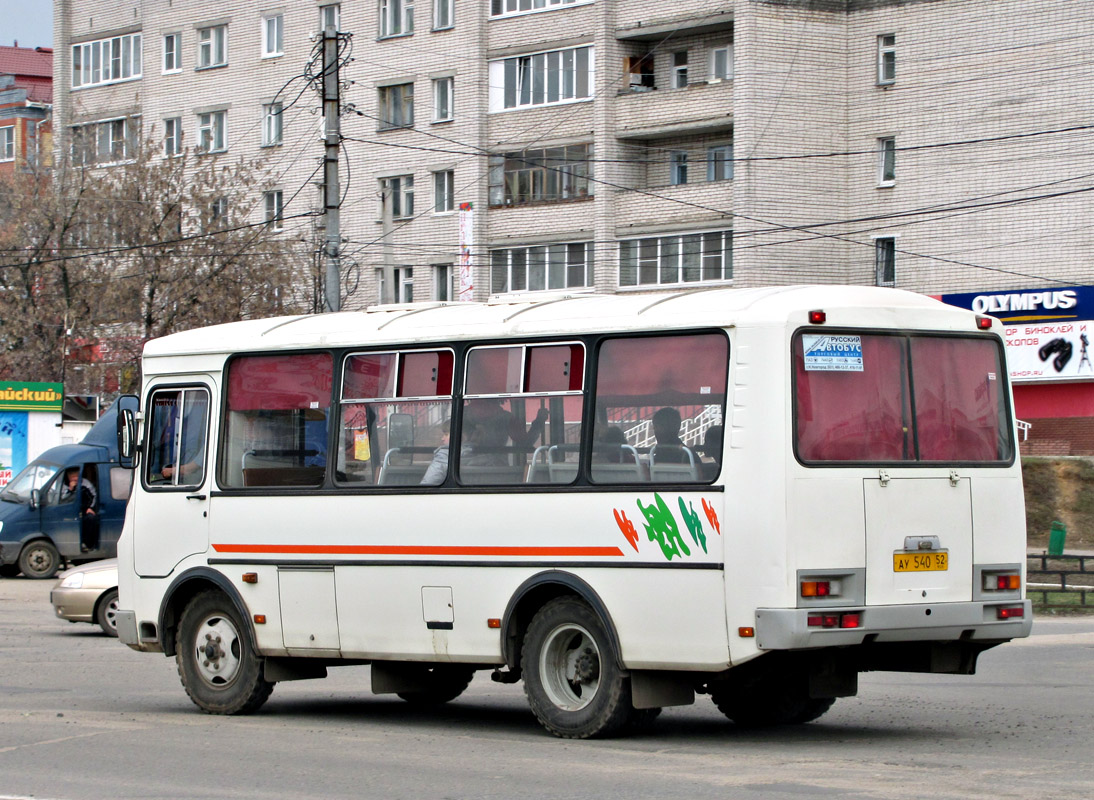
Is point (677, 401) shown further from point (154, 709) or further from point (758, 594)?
point (154, 709)

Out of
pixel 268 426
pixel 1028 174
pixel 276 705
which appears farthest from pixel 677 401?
pixel 1028 174

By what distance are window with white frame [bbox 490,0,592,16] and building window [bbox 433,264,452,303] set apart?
25.1 ft

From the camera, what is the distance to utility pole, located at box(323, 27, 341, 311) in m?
26.8

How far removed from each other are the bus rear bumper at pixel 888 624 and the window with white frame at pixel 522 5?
39987mm

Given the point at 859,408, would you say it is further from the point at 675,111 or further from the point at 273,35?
the point at 273,35

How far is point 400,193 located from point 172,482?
132 feet

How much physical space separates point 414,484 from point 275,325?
1.99m

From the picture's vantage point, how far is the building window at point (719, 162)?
45875mm

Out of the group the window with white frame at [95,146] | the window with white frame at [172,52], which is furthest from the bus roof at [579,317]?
the window with white frame at [172,52]

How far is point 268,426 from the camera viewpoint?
1249 centimetres

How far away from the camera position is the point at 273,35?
56469 millimetres

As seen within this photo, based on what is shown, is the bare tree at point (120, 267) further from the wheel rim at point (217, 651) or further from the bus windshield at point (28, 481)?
the wheel rim at point (217, 651)

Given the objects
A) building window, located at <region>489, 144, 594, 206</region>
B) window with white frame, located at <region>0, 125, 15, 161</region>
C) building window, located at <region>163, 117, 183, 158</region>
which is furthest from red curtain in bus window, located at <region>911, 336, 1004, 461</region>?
window with white frame, located at <region>0, 125, 15, 161</region>

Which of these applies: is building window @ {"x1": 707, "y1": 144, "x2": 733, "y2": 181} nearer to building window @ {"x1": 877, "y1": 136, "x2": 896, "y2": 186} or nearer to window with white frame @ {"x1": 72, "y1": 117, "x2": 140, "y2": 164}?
building window @ {"x1": 877, "y1": 136, "x2": 896, "y2": 186}
